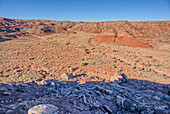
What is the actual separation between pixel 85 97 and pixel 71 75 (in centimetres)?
306

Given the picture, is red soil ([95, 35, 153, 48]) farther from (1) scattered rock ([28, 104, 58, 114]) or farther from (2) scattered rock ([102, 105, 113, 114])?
(1) scattered rock ([28, 104, 58, 114])

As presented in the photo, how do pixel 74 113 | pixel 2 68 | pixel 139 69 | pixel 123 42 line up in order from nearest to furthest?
pixel 74 113 → pixel 2 68 → pixel 139 69 → pixel 123 42

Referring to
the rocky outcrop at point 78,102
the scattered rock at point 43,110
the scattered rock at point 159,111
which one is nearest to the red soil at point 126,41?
the rocky outcrop at point 78,102

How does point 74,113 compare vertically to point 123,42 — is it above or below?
below

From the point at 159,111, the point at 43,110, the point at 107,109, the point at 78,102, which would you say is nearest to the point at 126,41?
the point at 159,111

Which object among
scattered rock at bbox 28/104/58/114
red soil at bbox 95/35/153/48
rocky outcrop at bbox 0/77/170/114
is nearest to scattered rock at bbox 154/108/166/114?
rocky outcrop at bbox 0/77/170/114

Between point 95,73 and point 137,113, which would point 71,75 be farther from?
point 137,113

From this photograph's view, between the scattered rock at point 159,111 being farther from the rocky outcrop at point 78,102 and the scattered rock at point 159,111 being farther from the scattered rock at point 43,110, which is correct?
the scattered rock at point 43,110

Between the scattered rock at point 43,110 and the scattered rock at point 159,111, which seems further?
the scattered rock at point 159,111

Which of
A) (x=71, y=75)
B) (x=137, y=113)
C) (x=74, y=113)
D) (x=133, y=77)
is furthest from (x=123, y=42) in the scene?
(x=74, y=113)

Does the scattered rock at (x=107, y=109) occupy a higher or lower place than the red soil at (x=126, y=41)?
lower

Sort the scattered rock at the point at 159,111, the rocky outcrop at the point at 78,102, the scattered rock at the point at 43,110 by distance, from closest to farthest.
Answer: the scattered rock at the point at 43,110
the rocky outcrop at the point at 78,102
the scattered rock at the point at 159,111

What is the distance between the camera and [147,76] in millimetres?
6898

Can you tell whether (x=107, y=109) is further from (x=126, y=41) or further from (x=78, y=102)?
(x=126, y=41)
